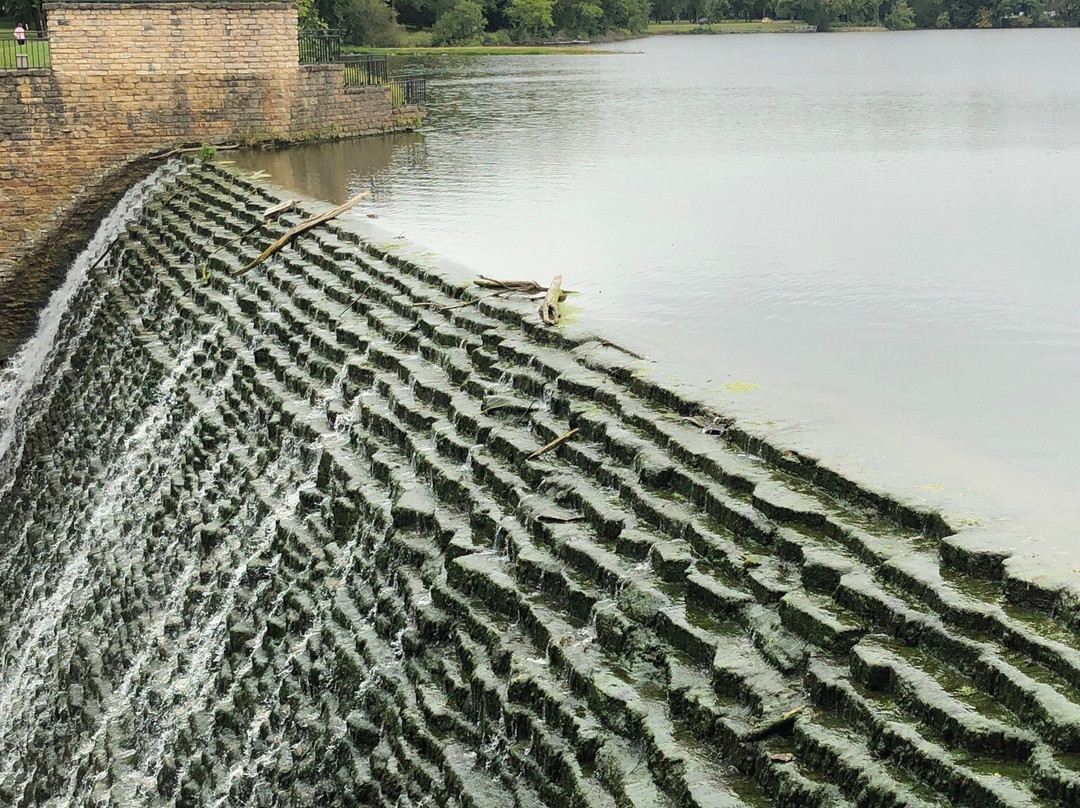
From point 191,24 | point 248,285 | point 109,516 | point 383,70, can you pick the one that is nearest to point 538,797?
point 109,516

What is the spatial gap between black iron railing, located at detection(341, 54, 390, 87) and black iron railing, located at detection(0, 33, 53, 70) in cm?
473

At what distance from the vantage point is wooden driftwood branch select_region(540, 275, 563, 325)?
28.6 feet

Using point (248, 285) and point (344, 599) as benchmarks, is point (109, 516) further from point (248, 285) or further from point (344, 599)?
point (344, 599)

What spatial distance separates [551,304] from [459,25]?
203 ft

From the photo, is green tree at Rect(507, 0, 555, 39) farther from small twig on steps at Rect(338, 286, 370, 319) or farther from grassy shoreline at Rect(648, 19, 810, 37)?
small twig on steps at Rect(338, 286, 370, 319)

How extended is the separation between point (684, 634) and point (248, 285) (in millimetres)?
7517

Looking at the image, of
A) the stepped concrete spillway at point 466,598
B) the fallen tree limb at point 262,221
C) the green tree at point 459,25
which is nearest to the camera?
the stepped concrete spillway at point 466,598

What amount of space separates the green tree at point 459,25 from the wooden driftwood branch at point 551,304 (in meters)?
60.1

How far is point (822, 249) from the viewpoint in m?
12.4

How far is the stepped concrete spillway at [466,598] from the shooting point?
4.70 meters

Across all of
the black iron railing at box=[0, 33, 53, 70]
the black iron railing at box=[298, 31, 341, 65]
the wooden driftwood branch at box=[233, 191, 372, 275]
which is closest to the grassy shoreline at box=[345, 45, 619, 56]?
the black iron railing at box=[298, 31, 341, 65]

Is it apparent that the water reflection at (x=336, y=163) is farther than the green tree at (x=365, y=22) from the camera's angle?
No

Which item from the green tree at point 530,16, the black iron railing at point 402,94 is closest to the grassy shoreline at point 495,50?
the green tree at point 530,16

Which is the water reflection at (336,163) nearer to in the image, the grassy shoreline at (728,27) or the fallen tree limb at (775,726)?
the fallen tree limb at (775,726)
